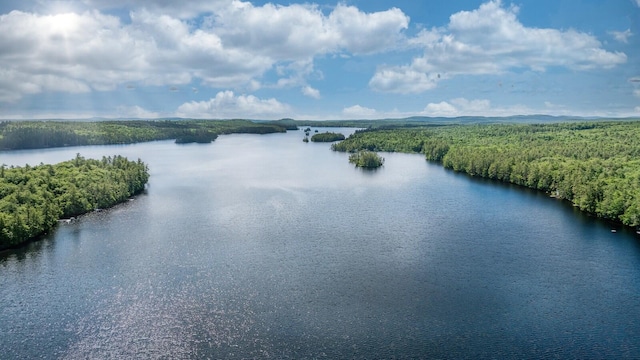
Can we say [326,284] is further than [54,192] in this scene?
No

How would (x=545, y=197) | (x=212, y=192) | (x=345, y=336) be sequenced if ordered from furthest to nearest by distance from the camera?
(x=212, y=192) < (x=545, y=197) < (x=345, y=336)

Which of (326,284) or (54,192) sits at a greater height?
(54,192)

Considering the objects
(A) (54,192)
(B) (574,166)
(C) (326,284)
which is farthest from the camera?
(B) (574,166)

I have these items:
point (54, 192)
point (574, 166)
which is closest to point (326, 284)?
point (54, 192)

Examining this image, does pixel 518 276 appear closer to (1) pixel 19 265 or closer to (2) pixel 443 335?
(2) pixel 443 335

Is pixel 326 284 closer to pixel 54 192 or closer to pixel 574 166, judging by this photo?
pixel 54 192

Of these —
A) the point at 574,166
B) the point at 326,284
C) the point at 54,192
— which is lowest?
the point at 326,284

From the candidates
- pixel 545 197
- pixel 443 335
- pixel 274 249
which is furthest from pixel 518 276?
pixel 545 197
